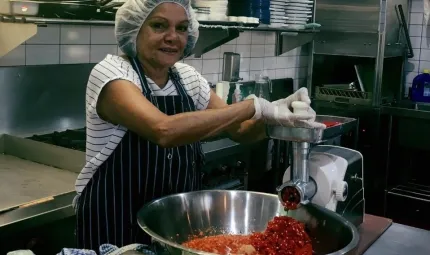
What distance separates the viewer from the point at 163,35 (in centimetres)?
194

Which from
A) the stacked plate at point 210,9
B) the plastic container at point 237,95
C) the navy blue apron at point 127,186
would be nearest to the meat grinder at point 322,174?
the navy blue apron at point 127,186

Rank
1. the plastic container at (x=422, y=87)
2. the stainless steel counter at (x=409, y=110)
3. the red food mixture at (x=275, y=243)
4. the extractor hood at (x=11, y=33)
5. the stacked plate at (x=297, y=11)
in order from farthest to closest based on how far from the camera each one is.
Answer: the plastic container at (x=422, y=87) < the stainless steel counter at (x=409, y=110) < the stacked plate at (x=297, y=11) < the extractor hood at (x=11, y=33) < the red food mixture at (x=275, y=243)

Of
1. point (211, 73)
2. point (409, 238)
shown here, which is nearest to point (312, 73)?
point (211, 73)

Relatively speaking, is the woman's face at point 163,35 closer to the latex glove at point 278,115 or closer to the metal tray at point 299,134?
the latex glove at point 278,115

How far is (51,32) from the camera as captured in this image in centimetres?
277

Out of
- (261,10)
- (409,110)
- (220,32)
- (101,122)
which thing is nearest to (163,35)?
(101,122)

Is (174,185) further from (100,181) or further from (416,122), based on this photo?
(416,122)

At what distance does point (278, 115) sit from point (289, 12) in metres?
2.49

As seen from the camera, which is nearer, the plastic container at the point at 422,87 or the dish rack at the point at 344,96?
the dish rack at the point at 344,96

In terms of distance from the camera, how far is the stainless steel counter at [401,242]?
1.79 m

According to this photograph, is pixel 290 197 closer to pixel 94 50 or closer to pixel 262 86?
pixel 94 50

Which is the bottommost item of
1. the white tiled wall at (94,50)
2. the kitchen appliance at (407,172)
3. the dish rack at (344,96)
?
the kitchen appliance at (407,172)

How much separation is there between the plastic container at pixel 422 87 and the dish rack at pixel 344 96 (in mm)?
488

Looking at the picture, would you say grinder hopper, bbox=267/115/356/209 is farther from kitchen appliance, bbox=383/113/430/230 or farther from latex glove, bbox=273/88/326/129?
kitchen appliance, bbox=383/113/430/230
